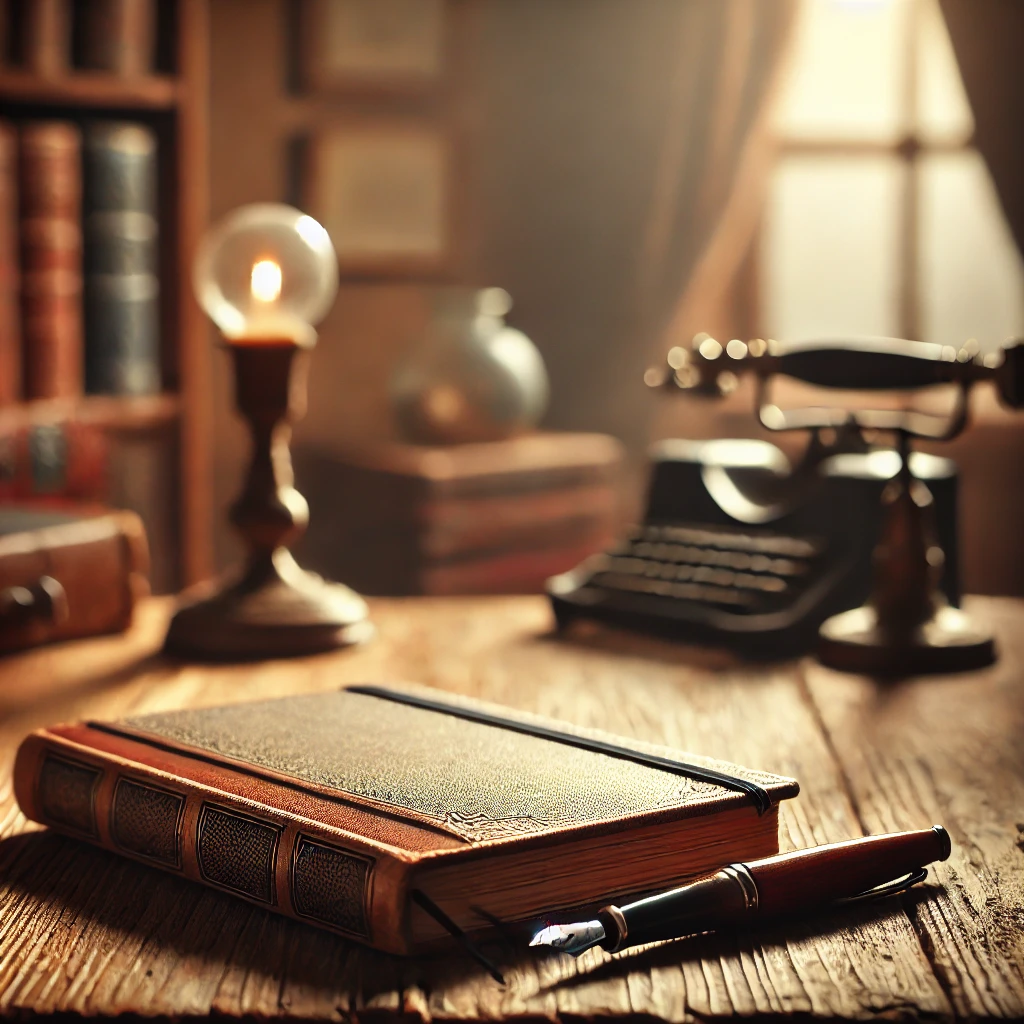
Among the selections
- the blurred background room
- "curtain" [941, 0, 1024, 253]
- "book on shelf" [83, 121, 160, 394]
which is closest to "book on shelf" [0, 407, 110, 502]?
"book on shelf" [83, 121, 160, 394]

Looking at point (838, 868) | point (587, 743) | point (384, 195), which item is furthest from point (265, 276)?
point (384, 195)

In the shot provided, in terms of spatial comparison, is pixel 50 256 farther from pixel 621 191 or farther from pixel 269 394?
pixel 621 191

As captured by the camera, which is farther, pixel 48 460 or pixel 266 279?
pixel 48 460

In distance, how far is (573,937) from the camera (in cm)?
71

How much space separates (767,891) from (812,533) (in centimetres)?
90

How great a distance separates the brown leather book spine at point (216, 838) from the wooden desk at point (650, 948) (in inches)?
0.6

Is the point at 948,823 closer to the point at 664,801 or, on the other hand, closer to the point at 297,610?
the point at 664,801

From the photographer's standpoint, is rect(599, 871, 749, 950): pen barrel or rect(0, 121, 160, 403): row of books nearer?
rect(599, 871, 749, 950): pen barrel

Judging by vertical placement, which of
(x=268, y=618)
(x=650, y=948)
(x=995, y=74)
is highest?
(x=995, y=74)

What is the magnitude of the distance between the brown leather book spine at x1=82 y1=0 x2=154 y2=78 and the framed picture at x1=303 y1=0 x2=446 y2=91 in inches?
42.1

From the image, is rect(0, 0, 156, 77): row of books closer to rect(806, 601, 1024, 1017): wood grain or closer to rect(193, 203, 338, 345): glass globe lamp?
rect(193, 203, 338, 345): glass globe lamp

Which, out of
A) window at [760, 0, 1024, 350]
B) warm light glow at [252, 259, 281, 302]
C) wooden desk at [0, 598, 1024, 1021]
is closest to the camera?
wooden desk at [0, 598, 1024, 1021]

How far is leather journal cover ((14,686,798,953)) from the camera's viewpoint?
722 mm

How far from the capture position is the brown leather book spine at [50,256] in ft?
8.52
